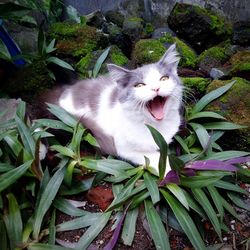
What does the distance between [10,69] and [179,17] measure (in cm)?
191

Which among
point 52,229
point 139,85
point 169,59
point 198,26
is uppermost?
point 169,59

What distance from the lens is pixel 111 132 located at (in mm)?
2494

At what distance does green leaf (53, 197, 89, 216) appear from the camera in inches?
86.4

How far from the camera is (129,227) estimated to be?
2.07m

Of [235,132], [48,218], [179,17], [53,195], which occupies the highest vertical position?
[179,17]

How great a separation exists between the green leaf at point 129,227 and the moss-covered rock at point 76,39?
2171 millimetres

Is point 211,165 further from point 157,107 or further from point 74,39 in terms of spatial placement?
point 74,39

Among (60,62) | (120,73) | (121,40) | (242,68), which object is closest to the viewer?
(120,73)

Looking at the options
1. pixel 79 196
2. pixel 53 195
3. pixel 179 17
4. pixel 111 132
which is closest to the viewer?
pixel 53 195

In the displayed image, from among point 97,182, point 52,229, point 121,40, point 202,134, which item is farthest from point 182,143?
point 121,40

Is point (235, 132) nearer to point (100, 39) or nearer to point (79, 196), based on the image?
point (79, 196)

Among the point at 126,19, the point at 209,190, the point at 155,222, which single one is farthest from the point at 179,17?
the point at 155,222

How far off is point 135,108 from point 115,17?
9.26 ft

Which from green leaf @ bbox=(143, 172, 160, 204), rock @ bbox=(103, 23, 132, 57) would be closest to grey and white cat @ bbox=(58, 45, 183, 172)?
green leaf @ bbox=(143, 172, 160, 204)
